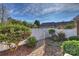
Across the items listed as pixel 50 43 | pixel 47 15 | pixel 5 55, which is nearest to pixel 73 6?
pixel 47 15

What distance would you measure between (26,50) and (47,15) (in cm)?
50

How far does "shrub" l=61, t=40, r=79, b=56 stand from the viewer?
2.55 meters

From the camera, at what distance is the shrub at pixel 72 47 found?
255 centimetres

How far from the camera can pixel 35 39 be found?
2.59 m

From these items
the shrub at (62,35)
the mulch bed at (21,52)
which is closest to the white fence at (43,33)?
the shrub at (62,35)

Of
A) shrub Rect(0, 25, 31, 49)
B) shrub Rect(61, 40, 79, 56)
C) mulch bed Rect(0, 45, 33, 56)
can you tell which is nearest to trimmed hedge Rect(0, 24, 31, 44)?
shrub Rect(0, 25, 31, 49)

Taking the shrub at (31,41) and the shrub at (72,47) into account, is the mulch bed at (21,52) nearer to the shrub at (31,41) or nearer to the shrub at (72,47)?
the shrub at (31,41)

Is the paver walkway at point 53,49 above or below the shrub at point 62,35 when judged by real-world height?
below

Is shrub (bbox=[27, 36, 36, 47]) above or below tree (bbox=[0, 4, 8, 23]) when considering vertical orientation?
below

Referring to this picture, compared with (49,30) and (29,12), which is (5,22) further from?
(49,30)

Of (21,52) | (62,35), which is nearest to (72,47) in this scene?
(62,35)

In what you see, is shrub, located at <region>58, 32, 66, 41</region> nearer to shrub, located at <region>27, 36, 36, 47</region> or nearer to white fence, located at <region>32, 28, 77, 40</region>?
white fence, located at <region>32, 28, 77, 40</region>

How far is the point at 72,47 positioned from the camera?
8.39 ft

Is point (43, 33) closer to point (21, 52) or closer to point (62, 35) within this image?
point (62, 35)
